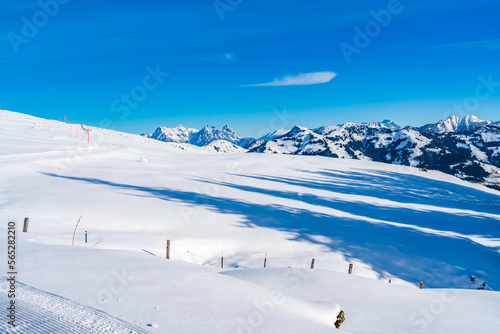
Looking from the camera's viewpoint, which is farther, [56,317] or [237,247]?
[237,247]

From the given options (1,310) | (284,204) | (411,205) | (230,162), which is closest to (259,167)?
(230,162)

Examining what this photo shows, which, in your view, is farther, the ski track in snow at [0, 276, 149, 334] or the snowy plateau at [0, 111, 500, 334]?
the snowy plateau at [0, 111, 500, 334]

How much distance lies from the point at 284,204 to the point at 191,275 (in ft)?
66.8

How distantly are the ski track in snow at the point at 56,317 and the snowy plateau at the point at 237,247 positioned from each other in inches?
1.1

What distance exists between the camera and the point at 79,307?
513cm

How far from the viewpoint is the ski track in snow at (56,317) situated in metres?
4.47

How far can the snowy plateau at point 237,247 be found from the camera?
5.54m

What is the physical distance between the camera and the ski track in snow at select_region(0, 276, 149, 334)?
447 cm

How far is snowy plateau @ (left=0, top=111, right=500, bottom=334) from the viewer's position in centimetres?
554

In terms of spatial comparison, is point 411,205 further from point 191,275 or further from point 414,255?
point 191,275

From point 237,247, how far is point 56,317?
13.9 m

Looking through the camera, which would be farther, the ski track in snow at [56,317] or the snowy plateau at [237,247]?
the snowy plateau at [237,247]

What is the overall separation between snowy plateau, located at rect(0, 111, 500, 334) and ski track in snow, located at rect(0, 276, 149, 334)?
0.09ft

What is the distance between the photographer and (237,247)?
717 inches
